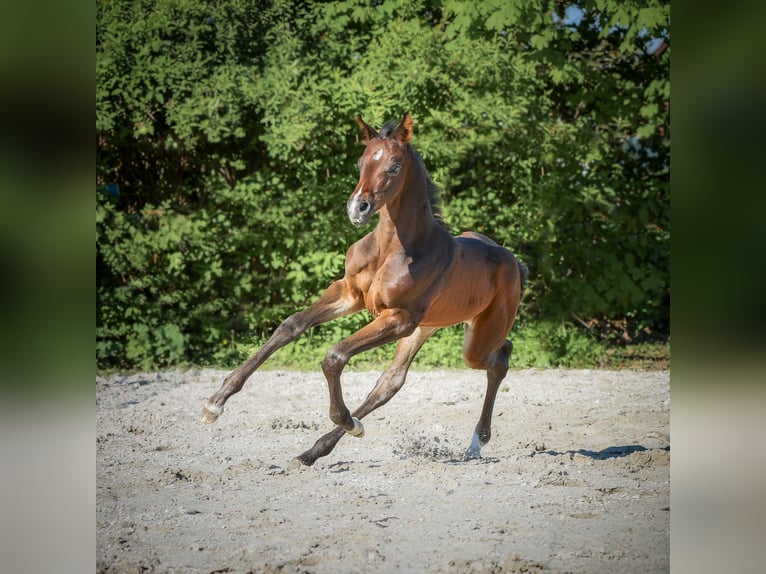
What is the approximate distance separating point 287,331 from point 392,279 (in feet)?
2.09

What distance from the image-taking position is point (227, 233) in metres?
8.67

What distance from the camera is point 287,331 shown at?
171 inches

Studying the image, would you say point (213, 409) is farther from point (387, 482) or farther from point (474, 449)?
point (474, 449)

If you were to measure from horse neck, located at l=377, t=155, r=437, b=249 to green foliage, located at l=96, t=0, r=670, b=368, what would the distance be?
380 cm

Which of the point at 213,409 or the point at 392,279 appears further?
the point at 392,279

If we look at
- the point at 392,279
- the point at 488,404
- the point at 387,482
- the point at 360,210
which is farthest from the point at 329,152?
the point at 360,210

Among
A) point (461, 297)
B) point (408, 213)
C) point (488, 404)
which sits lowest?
point (488, 404)

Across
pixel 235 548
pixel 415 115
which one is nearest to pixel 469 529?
pixel 235 548

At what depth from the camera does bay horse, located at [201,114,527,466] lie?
4152 millimetres

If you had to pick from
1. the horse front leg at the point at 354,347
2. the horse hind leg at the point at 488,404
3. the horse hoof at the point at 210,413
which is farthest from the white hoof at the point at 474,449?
the horse hoof at the point at 210,413

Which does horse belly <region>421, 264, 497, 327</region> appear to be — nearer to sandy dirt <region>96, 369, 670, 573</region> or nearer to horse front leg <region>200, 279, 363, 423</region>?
horse front leg <region>200, 279, 363, 423</region>

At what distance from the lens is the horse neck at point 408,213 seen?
4.41 m

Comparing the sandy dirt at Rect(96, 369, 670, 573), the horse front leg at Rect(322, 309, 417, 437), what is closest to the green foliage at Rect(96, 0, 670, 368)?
the sandy dirt at Rect(96, 369, 670, 573)
